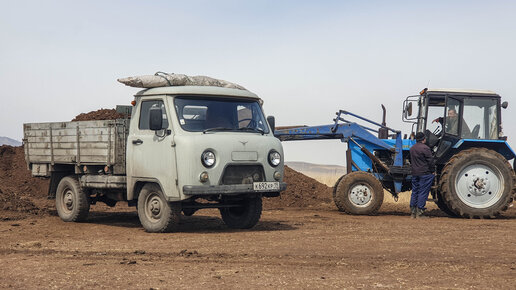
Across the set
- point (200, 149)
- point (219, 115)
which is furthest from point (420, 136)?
point (200, 149)

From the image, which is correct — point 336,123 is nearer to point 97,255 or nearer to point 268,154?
point 268,154

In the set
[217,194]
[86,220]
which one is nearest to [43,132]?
[86,220]

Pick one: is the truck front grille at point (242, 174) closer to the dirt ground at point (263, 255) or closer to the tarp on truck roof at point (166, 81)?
the dirt ground at point (263, 255)

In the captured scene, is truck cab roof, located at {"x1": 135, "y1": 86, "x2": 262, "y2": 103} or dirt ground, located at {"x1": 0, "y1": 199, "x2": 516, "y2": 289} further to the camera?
truck cab roof, located at {"x1": 135, "y1": 86, "x2": 262, "y2": 103}

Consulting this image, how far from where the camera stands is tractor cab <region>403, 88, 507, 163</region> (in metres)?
15.6

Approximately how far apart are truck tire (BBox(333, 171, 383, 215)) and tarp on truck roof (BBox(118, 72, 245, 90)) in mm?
4949

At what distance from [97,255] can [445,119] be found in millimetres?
9649

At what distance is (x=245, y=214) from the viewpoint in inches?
485

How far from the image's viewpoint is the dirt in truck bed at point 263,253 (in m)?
7.10

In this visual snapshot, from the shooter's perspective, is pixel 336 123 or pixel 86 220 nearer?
pixel 86 220

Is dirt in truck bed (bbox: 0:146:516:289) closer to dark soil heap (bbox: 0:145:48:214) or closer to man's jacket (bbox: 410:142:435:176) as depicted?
man's jacket (bbox: 410:142:435:176)

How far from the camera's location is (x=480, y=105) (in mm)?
15703

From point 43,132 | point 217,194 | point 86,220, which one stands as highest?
point 43,132

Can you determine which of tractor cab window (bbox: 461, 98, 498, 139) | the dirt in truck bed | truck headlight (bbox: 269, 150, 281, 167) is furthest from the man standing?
truck headlight (bbox: 269, 150, 281, 167)
